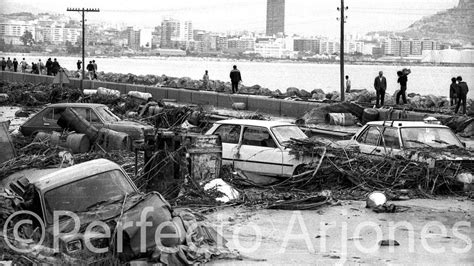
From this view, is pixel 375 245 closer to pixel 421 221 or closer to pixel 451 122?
pixel 421 221

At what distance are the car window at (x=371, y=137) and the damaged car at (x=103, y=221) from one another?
655 centimetres

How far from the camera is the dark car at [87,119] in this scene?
723 inches

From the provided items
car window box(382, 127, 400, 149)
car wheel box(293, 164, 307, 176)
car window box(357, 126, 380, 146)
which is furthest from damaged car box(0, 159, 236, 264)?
car window box(357, 126, 380, 146)

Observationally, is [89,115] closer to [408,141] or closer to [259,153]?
[259,153]

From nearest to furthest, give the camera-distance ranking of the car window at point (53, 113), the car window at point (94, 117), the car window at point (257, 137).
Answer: the car window at point (257, 137) → the car window at point (94, 117) → the car window at point (53, 113)

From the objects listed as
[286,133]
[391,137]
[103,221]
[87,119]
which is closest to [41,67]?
[87,119]

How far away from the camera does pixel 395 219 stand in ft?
37.4

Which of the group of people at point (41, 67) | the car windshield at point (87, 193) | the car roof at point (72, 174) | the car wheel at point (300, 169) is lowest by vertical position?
the car wheel at point (300, 169)

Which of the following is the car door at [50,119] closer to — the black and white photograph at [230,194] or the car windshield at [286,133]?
the black and white photograph at [230,194]

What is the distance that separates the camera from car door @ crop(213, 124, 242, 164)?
1446 cm

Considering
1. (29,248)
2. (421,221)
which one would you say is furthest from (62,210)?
(421,221)

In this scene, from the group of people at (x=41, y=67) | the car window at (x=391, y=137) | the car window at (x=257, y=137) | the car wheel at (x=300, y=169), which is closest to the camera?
the car wheel at (x=300, y=169)

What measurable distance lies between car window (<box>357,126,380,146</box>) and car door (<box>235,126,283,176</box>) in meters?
2.15

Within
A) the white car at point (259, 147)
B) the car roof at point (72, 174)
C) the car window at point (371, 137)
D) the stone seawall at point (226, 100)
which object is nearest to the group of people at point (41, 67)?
the stone seawall at point (226, 100)
